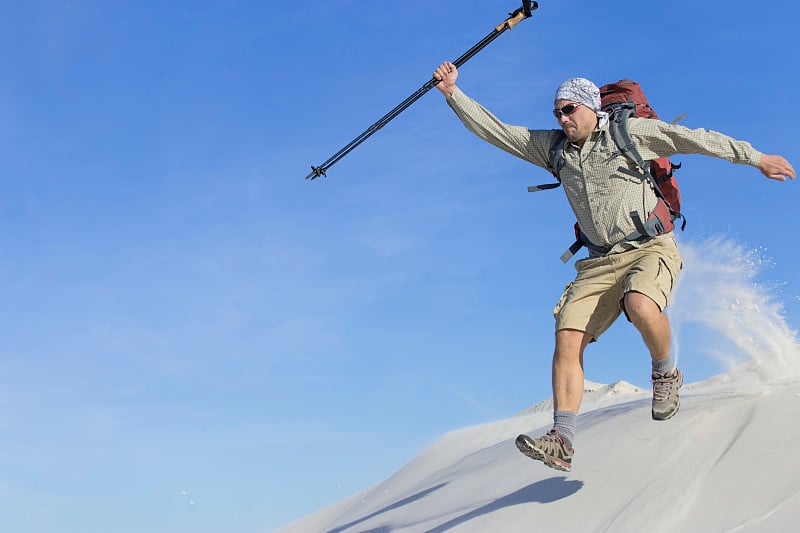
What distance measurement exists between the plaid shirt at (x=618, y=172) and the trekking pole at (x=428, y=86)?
31.8 inches

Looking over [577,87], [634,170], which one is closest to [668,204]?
[634,170]

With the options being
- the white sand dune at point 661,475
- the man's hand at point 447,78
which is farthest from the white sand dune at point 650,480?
the man's hand at point 447,78

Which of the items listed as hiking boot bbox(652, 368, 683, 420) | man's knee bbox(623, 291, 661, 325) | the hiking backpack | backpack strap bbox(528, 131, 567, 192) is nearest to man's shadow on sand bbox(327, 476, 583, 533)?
hiking boot bbox(652, 368, 683, 420)

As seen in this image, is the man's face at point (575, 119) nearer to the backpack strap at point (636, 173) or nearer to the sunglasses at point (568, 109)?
the sunglasses at point (568, 109)

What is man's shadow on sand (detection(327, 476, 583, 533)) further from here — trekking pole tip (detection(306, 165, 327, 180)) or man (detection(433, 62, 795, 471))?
trekking pole tip (detection(306, 165, 327, 180))

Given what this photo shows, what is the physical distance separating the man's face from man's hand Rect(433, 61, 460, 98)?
0.71 metres

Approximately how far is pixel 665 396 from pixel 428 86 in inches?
93.5

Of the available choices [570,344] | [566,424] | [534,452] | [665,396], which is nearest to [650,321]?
[570,344]

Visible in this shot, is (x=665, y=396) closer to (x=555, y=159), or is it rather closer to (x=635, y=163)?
(x=635, y=163)

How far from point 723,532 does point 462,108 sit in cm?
290

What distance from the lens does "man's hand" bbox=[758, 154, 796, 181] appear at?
547cm

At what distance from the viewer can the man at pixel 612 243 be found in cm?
555

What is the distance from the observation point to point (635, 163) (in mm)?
5699

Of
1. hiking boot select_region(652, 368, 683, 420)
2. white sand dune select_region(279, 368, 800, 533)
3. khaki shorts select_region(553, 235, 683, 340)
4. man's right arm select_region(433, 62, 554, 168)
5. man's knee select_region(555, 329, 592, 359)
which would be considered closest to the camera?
white sand dune select_region(279, 368, 800, 533)
